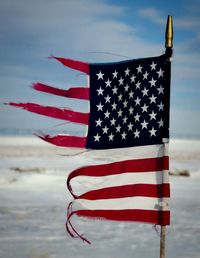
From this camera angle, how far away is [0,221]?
387 inches

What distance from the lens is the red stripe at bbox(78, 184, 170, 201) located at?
4.04 metres

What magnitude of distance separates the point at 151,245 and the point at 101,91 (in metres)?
4.52

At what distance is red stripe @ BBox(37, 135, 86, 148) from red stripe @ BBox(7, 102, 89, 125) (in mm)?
139

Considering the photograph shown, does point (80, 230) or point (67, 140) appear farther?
point (80, 230)

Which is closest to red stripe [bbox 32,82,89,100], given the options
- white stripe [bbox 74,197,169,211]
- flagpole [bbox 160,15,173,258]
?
flagpole [bbox 160,15,173,258]

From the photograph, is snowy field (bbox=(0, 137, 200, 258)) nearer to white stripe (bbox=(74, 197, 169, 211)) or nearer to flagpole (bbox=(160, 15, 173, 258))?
white stripe (bbox=(74, 197, 169, 211))

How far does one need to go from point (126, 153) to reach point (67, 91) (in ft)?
2.24

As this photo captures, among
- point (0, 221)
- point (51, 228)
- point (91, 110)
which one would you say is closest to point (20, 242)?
point (51, 228)

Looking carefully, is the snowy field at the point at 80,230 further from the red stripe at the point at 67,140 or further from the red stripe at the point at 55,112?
the red stripe at the point at 55,112

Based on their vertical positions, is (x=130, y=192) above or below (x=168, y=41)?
below

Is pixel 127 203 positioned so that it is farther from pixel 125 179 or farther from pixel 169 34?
pixel 169 34

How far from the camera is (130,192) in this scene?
412cm

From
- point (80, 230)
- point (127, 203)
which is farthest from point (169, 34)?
point (80, 230)

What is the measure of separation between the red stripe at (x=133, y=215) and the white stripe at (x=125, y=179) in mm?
204
